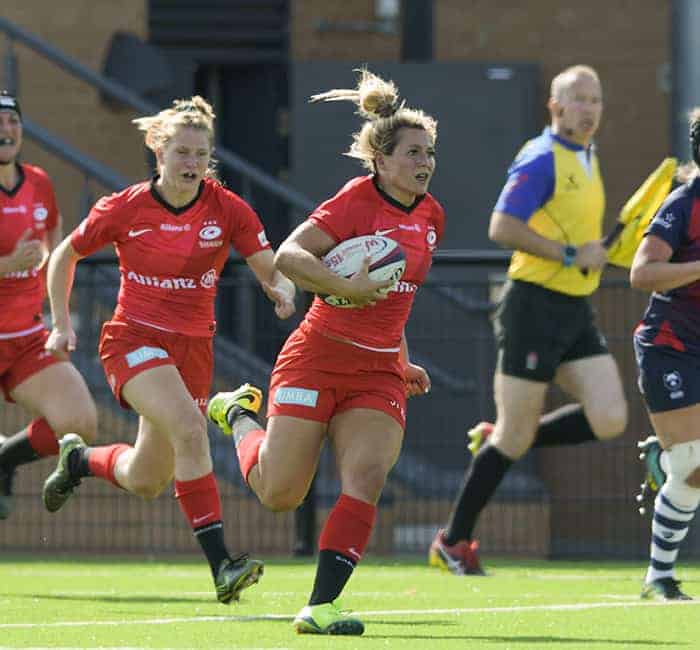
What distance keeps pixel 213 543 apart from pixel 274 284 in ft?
3.76

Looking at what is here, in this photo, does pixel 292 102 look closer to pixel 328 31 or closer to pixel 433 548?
pixel 328 31

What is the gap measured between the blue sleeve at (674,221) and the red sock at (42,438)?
3497mm

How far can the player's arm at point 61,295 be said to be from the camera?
9.56 m

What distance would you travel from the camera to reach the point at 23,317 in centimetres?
1109

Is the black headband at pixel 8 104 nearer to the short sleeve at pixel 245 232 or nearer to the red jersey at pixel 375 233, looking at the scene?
the short sleeve at pixel 245 232

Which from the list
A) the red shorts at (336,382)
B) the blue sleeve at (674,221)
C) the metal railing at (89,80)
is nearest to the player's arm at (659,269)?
the blue sleeve at (674,221)

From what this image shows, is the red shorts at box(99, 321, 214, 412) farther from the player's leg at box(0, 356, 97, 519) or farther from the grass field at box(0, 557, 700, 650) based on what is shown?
the player's leg at box(0, 356, 97, 519)

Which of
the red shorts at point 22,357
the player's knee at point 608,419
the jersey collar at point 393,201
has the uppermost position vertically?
the jersey collar at point 393,201

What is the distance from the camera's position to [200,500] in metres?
9.15

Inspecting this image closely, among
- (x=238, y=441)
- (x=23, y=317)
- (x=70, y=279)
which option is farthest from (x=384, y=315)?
(x=23, y=317)

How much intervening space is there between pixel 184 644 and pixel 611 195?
33.2 feet

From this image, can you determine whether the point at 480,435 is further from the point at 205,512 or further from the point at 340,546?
the point at 340,546

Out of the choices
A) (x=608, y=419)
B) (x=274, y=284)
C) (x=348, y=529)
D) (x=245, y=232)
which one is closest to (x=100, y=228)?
(x=245, y=232)

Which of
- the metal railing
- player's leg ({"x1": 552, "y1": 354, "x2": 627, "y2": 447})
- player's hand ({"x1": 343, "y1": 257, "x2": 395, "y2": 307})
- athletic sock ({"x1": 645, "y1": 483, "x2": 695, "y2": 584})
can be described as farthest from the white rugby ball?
the metal railing
